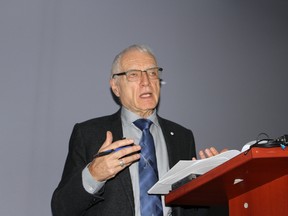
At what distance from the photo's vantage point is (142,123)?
1.90 meters

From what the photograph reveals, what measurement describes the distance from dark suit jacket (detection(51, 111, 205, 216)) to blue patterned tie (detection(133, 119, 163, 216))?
0.05 metres

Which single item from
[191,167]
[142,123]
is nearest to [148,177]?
[142,123]

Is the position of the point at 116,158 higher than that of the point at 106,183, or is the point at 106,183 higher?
the point at 116,158

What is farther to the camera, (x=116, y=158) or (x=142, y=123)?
(x=142, y=123)

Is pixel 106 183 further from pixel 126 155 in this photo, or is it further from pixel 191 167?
pixel 191 167

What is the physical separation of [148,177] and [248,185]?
0.63 m

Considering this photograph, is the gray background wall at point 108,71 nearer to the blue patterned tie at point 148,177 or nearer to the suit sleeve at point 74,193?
the suit sleeve at point 74,193

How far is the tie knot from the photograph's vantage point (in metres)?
1.89

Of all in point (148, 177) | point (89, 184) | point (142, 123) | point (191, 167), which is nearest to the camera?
point (191, 167)

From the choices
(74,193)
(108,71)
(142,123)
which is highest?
(108,71)

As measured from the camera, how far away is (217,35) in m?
3.14

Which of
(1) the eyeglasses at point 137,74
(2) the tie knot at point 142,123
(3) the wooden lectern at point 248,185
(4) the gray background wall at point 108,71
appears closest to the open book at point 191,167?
(3) the wooden lectern at point 248,185

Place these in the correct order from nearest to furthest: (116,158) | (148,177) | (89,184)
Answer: (116,158)
(89,184)
(148,177)

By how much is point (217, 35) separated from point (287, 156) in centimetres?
234
